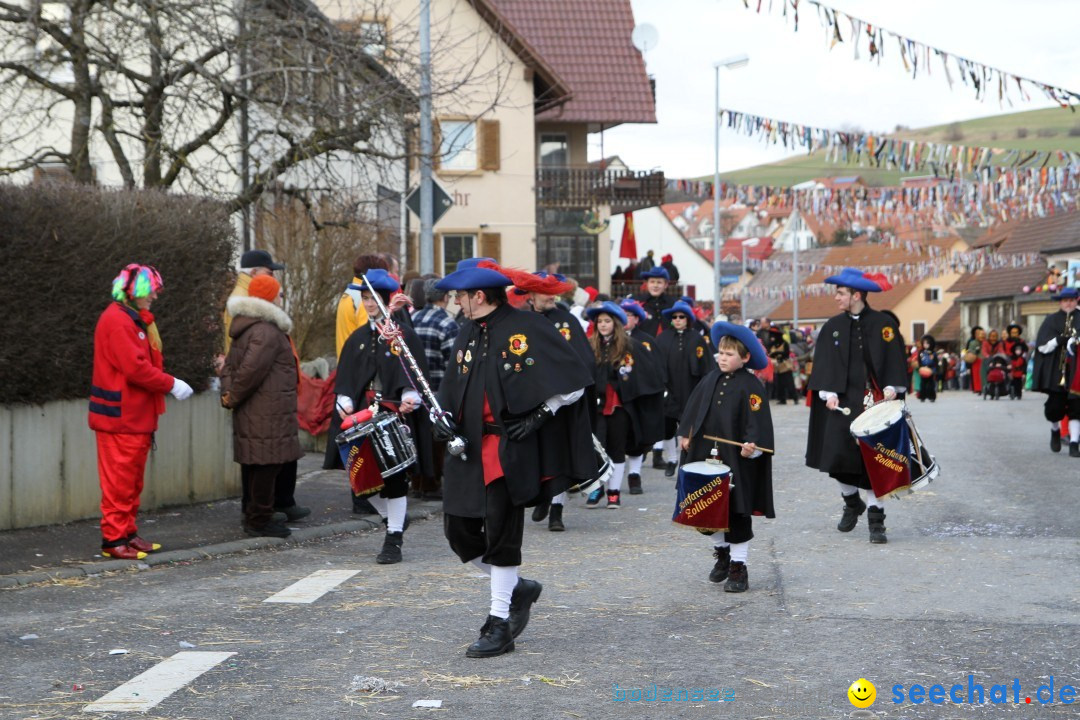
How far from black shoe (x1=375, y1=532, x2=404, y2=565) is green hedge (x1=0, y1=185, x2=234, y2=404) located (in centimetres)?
303

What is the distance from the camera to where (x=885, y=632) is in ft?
23.9

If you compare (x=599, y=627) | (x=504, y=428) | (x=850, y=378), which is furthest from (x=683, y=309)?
(x=504, y=428)

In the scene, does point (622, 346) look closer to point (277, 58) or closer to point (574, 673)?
point (277, 58)

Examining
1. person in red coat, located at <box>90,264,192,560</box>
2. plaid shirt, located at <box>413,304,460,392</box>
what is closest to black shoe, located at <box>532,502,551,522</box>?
plaid shirt, located at <box>413,304,460,392</box>

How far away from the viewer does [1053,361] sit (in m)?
17.7

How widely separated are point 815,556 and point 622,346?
4.05 m

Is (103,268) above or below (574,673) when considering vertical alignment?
above

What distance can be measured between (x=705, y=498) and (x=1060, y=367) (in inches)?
408

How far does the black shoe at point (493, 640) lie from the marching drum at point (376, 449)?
2.84m

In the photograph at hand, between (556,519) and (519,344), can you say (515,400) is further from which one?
(556,519)

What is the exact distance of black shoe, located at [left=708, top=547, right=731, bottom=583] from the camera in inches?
348

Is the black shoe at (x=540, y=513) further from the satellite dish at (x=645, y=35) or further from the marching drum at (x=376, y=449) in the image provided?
the satellite dish at (x=645, y=35)

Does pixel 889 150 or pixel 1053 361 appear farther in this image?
pixel 889 150

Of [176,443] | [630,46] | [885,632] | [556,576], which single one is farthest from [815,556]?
[630,46]
